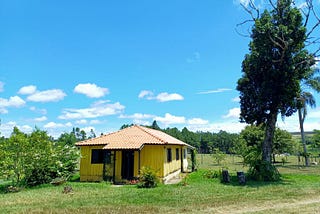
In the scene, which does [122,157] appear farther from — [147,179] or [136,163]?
[147,179]

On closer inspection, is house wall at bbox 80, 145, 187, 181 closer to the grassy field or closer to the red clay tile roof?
the red clay tile roof

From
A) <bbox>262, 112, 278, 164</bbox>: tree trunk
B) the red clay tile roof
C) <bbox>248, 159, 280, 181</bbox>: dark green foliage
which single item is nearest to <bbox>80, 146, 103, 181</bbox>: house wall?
the red clay tile roof

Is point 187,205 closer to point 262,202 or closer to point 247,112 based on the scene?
point 262,202

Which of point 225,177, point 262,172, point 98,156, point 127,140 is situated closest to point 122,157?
point 127,140

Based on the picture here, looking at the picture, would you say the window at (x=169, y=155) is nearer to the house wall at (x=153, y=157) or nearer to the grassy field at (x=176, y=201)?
the house wall at (x=153, y=157)

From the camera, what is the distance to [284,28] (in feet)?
58.5

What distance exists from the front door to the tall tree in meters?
8.67

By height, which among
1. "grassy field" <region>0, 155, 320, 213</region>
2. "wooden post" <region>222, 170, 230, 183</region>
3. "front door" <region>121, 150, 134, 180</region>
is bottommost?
"grassy field" <region>0, 155, 320, 213</region>

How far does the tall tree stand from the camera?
17.9 meters

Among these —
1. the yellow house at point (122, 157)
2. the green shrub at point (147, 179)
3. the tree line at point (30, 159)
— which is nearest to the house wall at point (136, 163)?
the yellow house at point (122, 157)

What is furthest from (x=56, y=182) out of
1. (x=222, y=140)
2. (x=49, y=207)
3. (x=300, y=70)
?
(x=222, y=140)

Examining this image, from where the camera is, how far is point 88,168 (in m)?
18.8

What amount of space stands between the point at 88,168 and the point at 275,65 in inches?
594

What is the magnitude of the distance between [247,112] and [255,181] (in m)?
5.20
